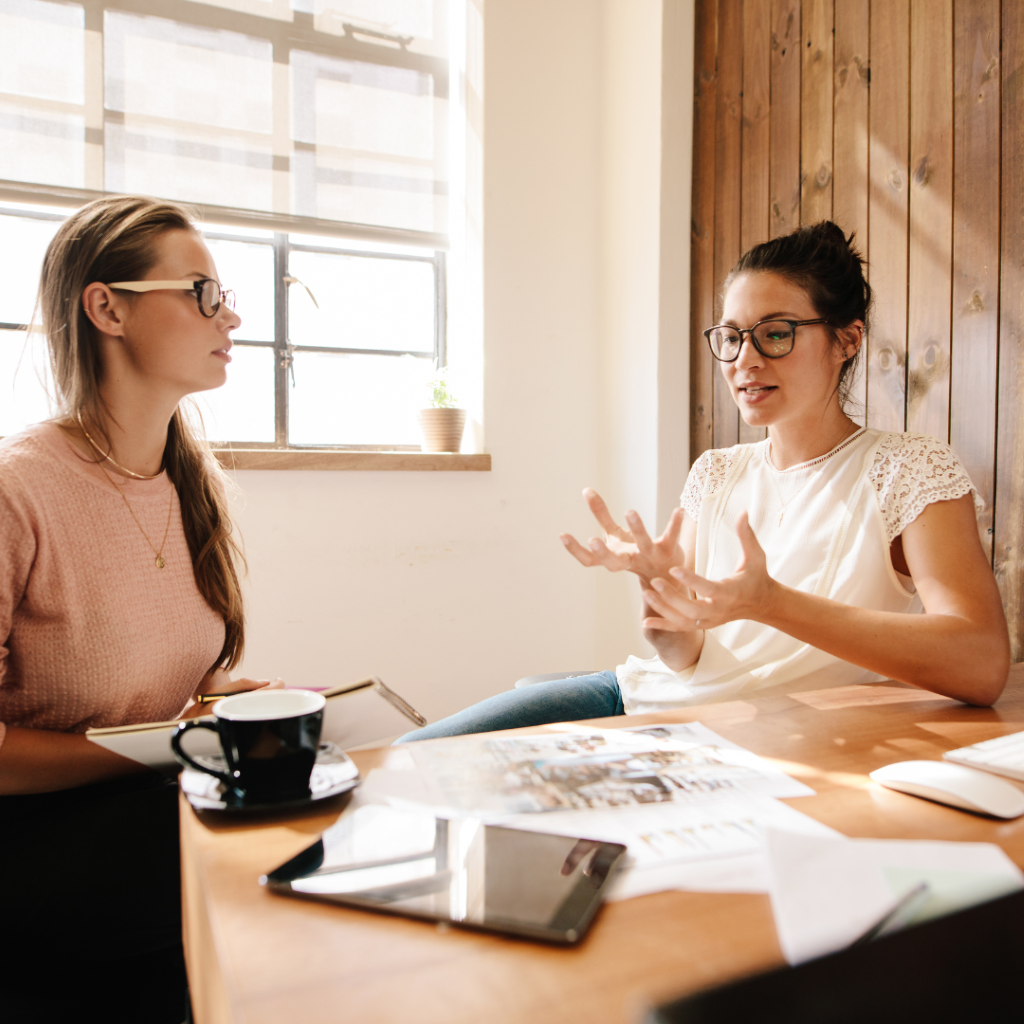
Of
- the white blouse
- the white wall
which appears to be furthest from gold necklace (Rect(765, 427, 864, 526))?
the white wall

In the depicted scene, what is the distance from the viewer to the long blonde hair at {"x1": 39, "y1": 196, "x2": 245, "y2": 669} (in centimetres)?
122

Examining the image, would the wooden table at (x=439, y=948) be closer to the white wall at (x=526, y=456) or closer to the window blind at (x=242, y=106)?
the white wall at (x=526, y=456)

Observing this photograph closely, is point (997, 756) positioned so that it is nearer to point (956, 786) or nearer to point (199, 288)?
point (956, 786)

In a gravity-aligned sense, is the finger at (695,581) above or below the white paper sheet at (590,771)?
above

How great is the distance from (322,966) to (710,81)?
2.73 metres

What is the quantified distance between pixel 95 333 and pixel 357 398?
1611 millimetres

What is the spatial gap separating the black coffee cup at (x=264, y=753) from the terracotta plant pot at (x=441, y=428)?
7.04 feet

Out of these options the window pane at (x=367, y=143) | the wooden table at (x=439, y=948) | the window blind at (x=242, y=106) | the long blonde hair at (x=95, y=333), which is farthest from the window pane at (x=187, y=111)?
the wooden table at (x=439, y=948)

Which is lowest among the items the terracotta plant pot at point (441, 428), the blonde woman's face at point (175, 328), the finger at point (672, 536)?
the finger at point (672, 536)

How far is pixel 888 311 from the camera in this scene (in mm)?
1825

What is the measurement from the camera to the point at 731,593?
2.97ft

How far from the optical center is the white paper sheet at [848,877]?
0.42 m

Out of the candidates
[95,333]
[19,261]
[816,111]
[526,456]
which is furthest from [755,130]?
[19,261]

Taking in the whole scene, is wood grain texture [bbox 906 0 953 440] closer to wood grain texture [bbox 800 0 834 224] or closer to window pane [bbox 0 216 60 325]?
wood grain texture [bbox 800 0 834 224]
